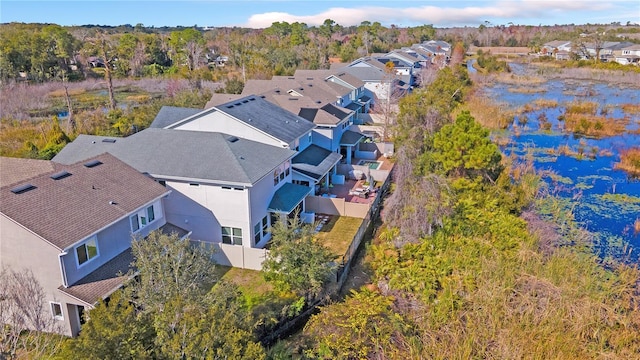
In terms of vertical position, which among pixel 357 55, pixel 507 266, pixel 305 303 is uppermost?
pixel 357 55

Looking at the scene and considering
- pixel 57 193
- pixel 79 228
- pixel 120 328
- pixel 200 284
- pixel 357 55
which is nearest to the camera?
pixel 120 328

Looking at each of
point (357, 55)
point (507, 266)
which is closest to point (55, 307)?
point (507, 266)

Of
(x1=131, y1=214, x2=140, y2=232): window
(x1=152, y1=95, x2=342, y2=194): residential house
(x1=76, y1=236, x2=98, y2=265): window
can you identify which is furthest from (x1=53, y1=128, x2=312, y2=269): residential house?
(x1=76, y1=236, x2=98, y2=265): window

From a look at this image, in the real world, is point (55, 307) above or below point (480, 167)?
below

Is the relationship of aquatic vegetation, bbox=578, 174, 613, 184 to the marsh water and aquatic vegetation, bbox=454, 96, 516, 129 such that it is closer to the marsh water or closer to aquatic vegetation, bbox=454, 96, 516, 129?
the marsh water

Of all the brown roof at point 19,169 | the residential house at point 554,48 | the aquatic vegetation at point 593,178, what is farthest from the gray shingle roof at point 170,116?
the residential house at point 554,48

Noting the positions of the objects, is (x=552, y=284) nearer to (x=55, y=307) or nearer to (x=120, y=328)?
(x=120, y=328)

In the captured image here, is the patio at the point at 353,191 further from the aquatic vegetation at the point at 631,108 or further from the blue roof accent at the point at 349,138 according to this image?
the aquatic vegetation at the point at 631,108

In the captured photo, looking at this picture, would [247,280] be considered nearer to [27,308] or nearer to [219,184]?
[219,184]
